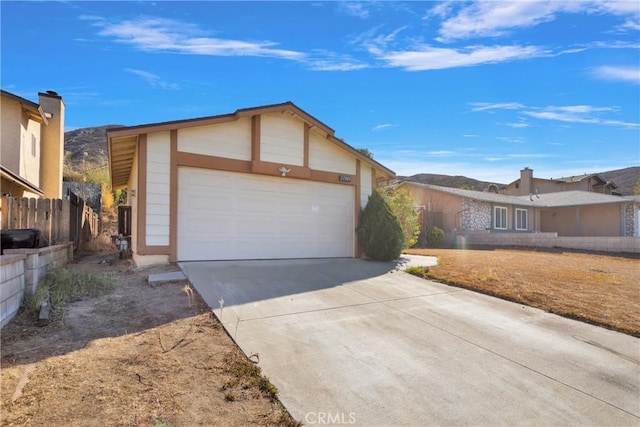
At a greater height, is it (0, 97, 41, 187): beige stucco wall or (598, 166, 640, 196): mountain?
(598, 166, 640, 196): mountain

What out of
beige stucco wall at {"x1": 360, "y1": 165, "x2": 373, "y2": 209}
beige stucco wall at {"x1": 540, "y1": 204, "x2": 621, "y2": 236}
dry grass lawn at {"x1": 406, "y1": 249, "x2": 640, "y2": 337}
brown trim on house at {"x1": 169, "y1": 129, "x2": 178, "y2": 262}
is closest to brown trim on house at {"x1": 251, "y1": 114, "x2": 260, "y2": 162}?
brown trim on house at {"x1": 169, "y1": 129, "x2": 178, "y2": 262}

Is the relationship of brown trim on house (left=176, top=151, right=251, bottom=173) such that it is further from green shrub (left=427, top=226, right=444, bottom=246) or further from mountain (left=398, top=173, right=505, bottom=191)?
mountain (left=398, top=173, right=505, bottom=191)

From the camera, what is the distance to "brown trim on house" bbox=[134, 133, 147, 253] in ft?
24.4

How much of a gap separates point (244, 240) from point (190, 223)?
55.6 inches

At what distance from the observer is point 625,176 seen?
6375 cm

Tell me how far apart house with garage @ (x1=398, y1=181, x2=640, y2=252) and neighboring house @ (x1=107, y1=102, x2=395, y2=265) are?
12.4m

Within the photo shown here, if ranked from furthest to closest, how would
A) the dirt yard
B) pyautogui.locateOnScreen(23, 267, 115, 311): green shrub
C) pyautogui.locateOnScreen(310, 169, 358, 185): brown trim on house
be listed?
1. pyautogui.locateOnScreen(310, 169, 358, 185): brown trim on house
2. pyautogui.locateOnScreen(23, 267, 115, 311): green shrub
3. the dirt yard

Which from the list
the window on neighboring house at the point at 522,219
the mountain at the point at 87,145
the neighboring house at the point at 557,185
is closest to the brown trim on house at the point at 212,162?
the window on neighboring house at the point at 522,219

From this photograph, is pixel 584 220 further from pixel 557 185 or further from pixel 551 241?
pixel 557 185

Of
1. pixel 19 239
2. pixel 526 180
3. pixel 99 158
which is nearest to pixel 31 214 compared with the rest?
pixel 19 239

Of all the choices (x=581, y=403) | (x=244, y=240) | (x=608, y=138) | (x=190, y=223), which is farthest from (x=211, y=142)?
(x=608, y=138)

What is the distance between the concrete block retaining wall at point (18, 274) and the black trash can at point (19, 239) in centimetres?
34

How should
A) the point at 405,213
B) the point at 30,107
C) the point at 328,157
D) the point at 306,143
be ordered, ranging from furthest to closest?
the point at 405,213
the point at 30,107
the point at 328,157
the point at 306,143

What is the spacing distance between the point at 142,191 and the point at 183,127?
5.75 feet
